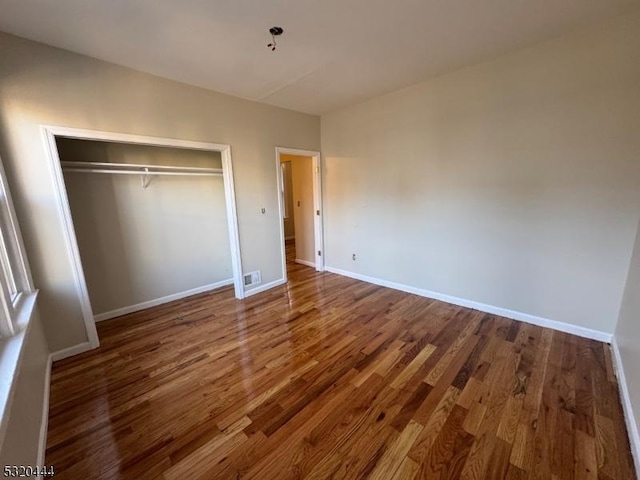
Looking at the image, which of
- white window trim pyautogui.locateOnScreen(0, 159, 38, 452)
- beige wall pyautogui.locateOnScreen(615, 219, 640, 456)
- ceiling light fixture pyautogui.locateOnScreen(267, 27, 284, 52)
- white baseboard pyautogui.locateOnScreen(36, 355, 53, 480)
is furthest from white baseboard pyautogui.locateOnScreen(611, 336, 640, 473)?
ceiling light fixture pyautogui.locateOnScreen(267, 27, 284, 52)

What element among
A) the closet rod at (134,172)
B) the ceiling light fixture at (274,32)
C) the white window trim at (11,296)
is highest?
the ceiling light fixture at (274,32)

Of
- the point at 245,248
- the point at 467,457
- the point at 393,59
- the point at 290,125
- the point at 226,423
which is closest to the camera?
the point at 467,457

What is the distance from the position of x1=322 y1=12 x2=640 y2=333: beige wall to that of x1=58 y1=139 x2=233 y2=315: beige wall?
7.99ft

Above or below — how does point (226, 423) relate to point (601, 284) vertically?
below

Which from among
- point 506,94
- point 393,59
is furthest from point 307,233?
point 506,94

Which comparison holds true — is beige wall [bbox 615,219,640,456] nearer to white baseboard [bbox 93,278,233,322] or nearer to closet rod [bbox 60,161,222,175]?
white baseboard [bbox 93,278,233,322]

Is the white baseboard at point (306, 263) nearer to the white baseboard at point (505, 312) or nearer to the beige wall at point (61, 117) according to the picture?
the white baseboard at point (505, 312)

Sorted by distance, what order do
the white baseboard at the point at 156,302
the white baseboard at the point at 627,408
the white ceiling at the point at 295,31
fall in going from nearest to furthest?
the white baseboard at the point at 627,408
the white ceiling at the point at 295,31
the white baseboard at the point at 156,302

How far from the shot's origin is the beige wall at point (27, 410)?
1080mm

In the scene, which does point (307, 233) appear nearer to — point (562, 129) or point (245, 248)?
point (245, 248)

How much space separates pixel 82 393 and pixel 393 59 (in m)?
3.83

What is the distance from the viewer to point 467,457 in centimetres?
142

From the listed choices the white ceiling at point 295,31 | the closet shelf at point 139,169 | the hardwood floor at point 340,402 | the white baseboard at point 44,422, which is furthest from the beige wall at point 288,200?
the white baseboard at point 44,422

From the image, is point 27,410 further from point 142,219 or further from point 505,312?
point 505,312
